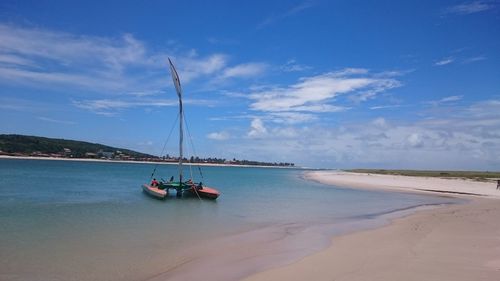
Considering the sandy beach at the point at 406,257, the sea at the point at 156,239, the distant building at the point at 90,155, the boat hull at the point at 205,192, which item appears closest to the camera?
the sandy beach at the point at 406,257

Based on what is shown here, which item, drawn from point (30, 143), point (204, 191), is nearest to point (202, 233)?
point (204, 191)

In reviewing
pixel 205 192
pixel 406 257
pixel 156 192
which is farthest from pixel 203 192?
pixel 406 257

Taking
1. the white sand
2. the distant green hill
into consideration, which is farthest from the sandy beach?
the distant green hill

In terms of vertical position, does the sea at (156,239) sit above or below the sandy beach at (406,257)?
below

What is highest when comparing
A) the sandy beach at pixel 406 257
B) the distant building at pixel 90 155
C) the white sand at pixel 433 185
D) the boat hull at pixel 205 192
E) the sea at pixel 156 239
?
the distant building at pixel 90 155

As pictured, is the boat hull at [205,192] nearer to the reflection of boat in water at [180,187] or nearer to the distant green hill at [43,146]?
the reflection of boat in water at [180,187]

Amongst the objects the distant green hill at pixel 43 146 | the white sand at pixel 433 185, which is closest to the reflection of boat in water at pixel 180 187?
the white sand at pixel 433 185

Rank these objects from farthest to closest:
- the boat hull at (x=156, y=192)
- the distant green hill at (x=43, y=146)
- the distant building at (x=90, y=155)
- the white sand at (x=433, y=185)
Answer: the distant building at (x=90, y=155) < the distant green hill at (x=43, y=146) < the white sand at (x=433, y=185) < the boat hull at (x=156, y=192)

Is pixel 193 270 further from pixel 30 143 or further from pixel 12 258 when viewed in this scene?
pixel 30 143

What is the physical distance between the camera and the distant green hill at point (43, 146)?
139250mm

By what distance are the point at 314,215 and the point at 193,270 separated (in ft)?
40.4

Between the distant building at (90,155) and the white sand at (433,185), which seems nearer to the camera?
the white sand at (433,185)

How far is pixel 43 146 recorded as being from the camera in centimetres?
14950

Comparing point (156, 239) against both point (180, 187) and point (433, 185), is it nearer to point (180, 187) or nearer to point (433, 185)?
point (180, 187)
